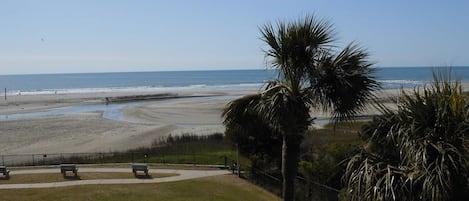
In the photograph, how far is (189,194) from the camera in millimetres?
18844

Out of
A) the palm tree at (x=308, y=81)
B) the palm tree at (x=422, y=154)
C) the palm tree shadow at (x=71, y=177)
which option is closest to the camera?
the palm tree at (x=422, y=154)

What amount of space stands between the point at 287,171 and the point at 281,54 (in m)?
2.09

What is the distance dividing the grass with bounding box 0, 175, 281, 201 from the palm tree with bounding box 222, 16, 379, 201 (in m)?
10.4

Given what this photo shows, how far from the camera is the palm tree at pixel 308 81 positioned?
8.20 meters

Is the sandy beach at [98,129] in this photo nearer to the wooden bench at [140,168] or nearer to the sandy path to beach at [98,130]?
the sandy path to beach at [98,130]

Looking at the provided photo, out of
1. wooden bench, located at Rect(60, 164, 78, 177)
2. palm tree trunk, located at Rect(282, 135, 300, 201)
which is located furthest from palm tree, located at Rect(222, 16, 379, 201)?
wooden bench, located at Rect(60, 164, 78, 177)

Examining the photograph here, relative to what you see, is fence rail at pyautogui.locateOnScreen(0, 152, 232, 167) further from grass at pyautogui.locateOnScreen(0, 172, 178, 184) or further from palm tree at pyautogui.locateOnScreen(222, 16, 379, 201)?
palm tree at pyautogui.locateOnScreen(222, 16, 379, 201)

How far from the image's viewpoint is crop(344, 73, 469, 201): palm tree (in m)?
5.76

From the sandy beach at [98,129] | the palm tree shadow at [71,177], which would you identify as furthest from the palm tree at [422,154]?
the sandy beach at [98,129]

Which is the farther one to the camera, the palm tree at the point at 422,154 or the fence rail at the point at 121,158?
the fence rail at the point at 121,158

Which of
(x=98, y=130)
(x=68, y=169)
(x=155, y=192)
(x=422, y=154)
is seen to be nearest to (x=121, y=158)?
(x=68, y=169)

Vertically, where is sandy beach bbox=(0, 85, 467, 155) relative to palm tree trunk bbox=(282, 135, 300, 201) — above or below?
below

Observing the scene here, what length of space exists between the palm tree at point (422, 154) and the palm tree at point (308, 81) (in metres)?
1.43

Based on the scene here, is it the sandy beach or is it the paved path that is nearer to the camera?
the paved path
